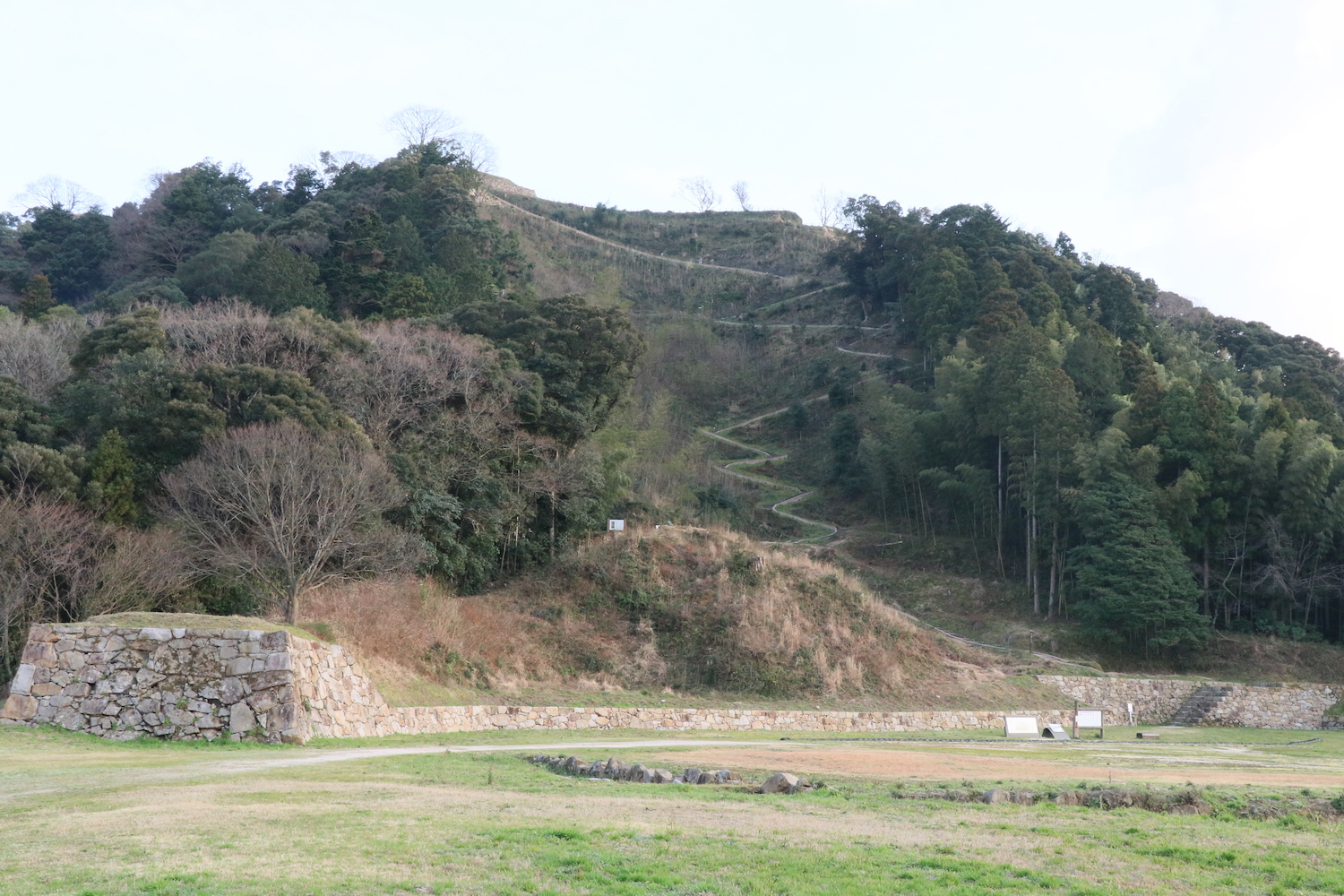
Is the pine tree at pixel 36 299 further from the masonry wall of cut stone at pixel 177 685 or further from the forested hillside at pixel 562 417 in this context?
the masonry wall of cut stone at pixel 177 685

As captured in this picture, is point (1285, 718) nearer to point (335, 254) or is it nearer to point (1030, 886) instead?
point (1030, 886)

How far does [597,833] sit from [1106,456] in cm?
3459

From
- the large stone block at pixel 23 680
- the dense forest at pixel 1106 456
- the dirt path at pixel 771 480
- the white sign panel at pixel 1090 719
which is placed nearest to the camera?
the large stone block at pixel 23 680

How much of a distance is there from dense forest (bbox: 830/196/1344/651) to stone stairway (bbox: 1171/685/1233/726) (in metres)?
2.86

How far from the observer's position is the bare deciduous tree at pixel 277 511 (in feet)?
73.0

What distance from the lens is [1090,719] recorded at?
25422 millimetres

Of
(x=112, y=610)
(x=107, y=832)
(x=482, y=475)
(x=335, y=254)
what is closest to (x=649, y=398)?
(x=335, y=254)

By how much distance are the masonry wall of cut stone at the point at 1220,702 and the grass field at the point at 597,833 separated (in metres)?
18.2

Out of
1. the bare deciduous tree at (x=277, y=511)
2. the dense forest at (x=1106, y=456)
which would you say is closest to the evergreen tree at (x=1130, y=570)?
the dense forest at (x=1106, y=456)

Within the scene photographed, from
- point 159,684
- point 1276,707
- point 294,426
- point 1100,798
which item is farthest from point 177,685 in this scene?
point 1276,707

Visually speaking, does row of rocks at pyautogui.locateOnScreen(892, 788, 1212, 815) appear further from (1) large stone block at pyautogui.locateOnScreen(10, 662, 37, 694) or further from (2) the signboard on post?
(2) the signboard on post

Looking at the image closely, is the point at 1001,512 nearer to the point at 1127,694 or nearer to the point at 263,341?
the point at 1127,694

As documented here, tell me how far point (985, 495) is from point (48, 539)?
33673 millimetres

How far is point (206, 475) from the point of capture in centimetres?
2264
